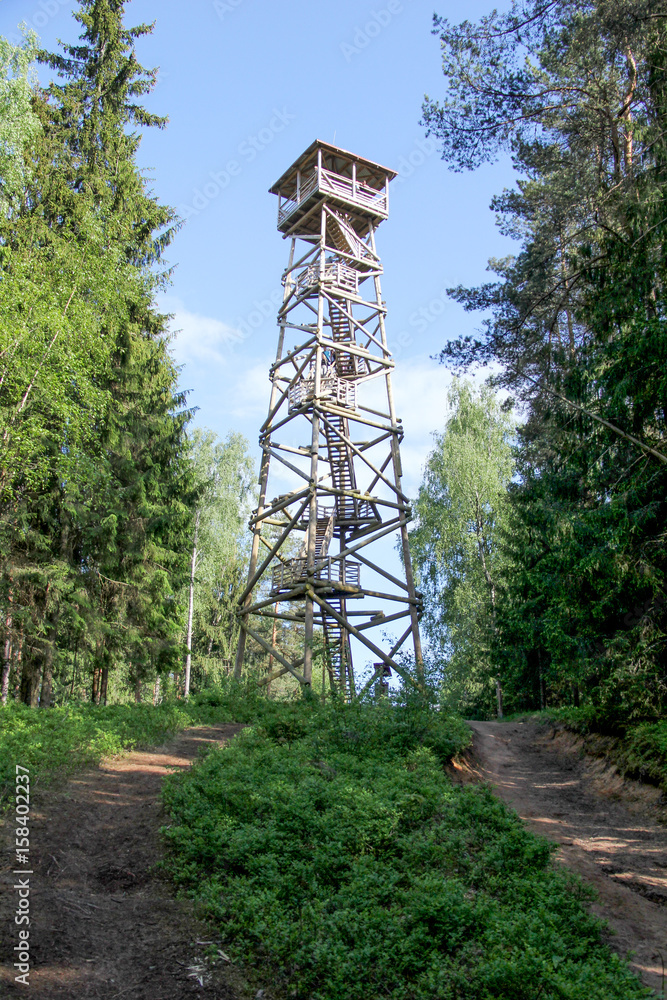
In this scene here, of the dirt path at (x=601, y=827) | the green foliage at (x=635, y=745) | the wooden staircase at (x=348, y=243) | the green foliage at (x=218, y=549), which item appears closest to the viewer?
the dirt path at (x=601, y=827)

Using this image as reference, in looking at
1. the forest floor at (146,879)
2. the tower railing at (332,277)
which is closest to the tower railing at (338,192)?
the tower railing at (332,277)

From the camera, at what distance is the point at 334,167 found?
18.6 m

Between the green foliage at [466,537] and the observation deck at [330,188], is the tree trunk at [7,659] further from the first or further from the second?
the green foliage at [466,537]

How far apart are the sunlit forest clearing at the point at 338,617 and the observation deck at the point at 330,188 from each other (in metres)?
0.11

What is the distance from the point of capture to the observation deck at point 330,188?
57.9ft

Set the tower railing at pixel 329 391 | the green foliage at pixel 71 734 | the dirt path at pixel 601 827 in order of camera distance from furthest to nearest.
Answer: the tower railing at pixel 329 391 → the green foliage at pixel 71 734 → the dirt path at pixel 601 827

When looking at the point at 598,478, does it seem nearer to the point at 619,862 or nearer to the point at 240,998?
the point at 619,862

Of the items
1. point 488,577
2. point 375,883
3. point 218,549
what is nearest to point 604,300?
point 375,883

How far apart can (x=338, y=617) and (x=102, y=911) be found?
950cm

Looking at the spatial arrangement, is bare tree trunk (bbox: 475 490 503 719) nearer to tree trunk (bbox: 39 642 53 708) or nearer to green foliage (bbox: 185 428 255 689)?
green foliage (bbox: 185 428 255 689)

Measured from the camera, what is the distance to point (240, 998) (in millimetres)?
4457

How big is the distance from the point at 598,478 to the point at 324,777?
6.05m

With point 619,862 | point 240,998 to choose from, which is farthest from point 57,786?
point 619,862

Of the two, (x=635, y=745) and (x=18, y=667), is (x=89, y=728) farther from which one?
(x=635, y=745)
